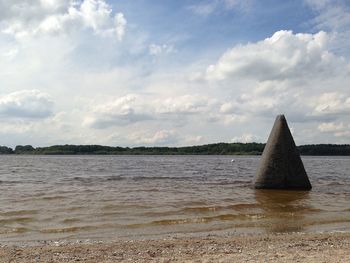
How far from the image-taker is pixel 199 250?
27.2ft

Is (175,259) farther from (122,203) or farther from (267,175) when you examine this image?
(267,175)

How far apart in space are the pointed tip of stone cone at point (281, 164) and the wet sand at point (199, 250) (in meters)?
9.50

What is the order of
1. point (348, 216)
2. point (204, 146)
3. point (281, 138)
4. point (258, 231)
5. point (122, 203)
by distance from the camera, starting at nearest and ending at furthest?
point (258, 231) < point (348, 216) < point (122, 203) < point (281, 138) < point (204, 146)

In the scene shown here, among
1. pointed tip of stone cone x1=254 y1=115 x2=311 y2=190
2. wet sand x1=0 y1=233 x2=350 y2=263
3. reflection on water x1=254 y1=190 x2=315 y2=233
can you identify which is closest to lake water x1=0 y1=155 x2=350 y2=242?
reflection on water x1=254 y1=190 x2=315 y2=233

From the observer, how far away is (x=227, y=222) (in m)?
12.3

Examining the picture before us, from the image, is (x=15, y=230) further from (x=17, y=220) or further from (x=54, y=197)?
(x=54, y=197)

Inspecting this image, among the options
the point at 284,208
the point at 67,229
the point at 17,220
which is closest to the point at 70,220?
the point at 67,229

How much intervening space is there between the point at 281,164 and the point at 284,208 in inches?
185

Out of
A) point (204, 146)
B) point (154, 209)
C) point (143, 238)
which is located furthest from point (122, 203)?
point (204, 146)

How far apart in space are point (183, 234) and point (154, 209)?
12.7 feet

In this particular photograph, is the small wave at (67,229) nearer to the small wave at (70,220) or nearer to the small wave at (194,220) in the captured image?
the small wave at (70,220)

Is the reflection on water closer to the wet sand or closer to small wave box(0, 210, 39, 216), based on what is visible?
the wet sand

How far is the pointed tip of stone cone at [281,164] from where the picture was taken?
19.2 m

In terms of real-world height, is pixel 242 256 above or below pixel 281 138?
below
